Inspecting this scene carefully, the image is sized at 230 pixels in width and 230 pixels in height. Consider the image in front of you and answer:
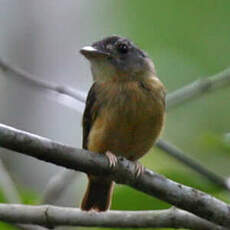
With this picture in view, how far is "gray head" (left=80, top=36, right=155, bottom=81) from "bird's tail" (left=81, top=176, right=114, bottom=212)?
2.42 feet

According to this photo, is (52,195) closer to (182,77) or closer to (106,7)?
(182,77)

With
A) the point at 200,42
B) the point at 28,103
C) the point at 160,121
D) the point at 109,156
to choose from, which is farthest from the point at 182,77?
the point at 109,156

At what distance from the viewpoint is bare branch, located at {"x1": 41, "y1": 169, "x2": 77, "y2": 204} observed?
16.4 feet

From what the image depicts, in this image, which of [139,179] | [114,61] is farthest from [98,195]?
[139,179]

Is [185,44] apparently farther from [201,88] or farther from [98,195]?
[98,195]

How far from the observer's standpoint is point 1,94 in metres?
9.05

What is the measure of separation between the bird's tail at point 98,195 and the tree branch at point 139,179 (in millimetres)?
743

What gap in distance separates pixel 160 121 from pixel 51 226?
3.90ft

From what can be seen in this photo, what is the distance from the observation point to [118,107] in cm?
496

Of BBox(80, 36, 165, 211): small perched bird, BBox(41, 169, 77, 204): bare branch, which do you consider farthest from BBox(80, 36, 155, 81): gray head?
BBox(41, 169, 77, 204): bare branch

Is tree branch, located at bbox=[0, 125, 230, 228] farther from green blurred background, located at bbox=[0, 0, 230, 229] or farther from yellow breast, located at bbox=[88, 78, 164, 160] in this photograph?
green blurred background, located at bbox=[0, 0, 230, 229]

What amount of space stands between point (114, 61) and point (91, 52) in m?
0.21

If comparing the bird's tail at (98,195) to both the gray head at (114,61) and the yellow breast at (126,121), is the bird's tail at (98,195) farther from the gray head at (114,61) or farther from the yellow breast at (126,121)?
the gray head at (114,61)

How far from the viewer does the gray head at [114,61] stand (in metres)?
5.21
